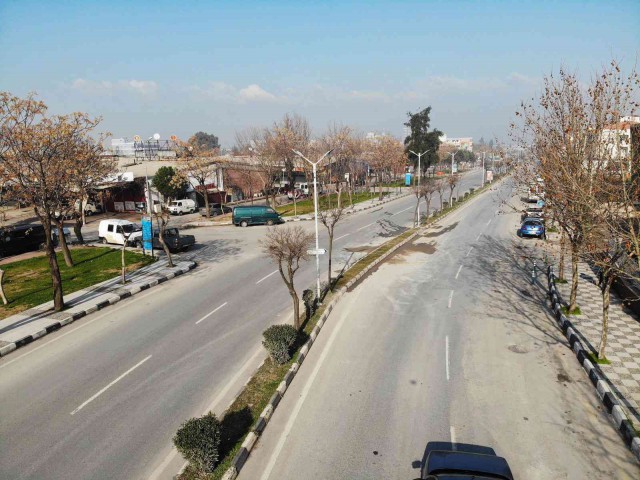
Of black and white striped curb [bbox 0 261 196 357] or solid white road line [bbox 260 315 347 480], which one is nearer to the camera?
solid white road line [bbox 260 315 347 480]

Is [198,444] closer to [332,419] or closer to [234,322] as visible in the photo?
[332,419]

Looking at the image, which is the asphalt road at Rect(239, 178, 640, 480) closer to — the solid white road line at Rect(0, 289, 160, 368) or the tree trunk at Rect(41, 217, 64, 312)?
the solid white road line at Rect(0, 289, 160, 368)

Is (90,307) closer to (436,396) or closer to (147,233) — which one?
(147,233)

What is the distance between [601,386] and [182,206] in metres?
46.0

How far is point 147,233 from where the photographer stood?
26922 mm

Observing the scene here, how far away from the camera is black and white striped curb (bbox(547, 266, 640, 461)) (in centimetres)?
946

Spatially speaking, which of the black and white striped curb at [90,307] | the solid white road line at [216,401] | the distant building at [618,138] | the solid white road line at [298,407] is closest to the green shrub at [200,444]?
the solid white road line at [216,401]

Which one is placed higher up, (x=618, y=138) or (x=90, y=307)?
(x=618, y=138)

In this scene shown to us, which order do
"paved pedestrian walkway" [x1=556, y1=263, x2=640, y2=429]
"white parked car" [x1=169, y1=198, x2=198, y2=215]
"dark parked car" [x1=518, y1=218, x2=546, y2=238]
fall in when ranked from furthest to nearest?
"white parked car" [x1=169, y1=198, x2=198, y2=215] < "dark parked car" [x1=518, y1=218, x2=546, y2=238] < "paved pedestrian walkway" [x1=556, y1=263, x2=640, y2=429]

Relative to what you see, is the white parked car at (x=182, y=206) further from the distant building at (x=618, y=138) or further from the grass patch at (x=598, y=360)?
the grass patch at (x=598, y=360)

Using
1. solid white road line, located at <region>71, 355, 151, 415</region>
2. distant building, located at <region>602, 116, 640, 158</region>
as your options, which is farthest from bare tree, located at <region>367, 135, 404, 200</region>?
solid white road line, located at <region>71, 355, 151, 415</region>

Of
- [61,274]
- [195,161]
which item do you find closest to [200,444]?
[61,274]

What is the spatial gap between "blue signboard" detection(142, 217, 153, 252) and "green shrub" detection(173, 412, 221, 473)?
64.6 feet

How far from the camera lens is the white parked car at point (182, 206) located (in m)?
49.4
